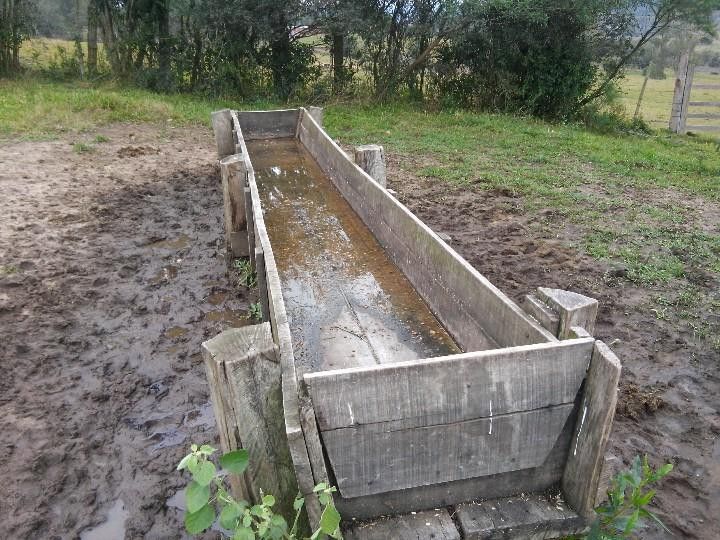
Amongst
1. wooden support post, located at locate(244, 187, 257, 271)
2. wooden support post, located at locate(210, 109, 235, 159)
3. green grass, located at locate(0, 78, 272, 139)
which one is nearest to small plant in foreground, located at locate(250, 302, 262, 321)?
wooden support post, located at locate(244, 187, 257, 271)

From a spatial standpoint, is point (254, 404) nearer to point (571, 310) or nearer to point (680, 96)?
point (571, 310)

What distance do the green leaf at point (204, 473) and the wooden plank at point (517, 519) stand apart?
84 cm

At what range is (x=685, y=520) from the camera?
2719 mm

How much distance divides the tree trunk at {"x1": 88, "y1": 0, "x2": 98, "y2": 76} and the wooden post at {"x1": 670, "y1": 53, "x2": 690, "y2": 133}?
1193 centimetres

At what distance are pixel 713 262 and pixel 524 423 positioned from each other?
3960mm

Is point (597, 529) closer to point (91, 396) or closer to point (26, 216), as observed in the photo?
point (91, 396)

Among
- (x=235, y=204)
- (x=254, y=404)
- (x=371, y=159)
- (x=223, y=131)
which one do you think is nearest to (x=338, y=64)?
(x=223, y=131)

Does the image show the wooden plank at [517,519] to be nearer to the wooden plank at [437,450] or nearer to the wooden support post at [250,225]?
the wooden plank at [437,450]

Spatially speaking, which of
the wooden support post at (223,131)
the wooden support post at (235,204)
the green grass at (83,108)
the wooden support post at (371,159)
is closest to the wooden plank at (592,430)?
the wooden support post at (235,204)

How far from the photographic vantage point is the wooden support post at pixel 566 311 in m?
2.22

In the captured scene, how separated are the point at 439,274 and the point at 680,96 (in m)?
11.2

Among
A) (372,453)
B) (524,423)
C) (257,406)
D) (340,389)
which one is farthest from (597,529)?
(257,406)

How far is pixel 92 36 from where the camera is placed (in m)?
13.7

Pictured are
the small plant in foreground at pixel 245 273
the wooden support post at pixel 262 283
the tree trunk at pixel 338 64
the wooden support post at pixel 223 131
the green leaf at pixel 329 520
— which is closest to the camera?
the green leaf at pixel 329 520
